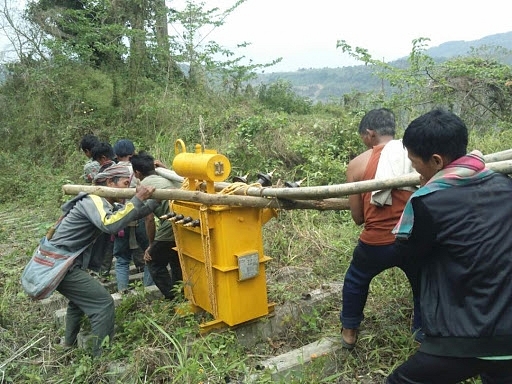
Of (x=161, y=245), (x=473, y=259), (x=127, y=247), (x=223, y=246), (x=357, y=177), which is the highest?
(x=357, y=177)

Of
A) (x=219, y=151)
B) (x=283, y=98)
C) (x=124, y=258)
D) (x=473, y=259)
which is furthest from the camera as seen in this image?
(x=283, y=98)

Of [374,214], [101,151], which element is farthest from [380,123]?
[101,151]

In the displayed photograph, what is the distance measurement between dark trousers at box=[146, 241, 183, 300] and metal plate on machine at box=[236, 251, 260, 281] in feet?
3.55

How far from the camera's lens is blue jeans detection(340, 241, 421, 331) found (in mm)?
3098

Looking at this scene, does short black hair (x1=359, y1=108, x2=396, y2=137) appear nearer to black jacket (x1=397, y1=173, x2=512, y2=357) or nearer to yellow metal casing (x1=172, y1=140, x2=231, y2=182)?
yellow metal casing (x1=172, y1=140, x2=231, y2=182)

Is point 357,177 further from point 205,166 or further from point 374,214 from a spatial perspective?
point 205,166

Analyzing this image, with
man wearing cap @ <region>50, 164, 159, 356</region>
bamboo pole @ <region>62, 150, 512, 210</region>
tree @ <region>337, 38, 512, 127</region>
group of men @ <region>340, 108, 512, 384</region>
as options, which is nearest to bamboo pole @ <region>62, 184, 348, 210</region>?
bamboo pole @ <region>62, 150, 512, 210</region>

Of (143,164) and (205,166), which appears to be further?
(143,164)

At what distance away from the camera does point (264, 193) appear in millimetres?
3252

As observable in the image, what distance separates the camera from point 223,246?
344 cm

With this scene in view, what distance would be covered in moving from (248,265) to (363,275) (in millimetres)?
817

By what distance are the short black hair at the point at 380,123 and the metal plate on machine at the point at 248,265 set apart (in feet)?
3.87

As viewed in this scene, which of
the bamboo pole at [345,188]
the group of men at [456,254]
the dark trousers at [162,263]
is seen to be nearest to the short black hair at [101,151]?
the dark trousers at [162,263]

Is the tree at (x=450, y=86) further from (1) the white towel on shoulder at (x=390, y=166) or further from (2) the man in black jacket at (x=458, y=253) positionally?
(2) the man in black jacket at (x=458, y=253)
